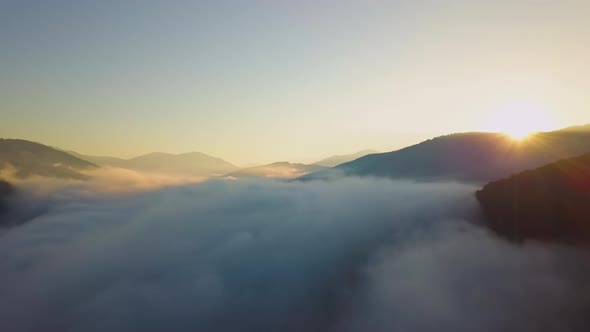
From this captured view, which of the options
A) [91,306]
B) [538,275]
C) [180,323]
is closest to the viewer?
[538,275]

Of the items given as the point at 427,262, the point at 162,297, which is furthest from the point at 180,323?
the point at 427,262

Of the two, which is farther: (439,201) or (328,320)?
(439,201)

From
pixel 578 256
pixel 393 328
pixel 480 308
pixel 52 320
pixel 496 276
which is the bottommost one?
pixel 52 320

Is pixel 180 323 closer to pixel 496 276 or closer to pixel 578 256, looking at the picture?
pixel 496 276

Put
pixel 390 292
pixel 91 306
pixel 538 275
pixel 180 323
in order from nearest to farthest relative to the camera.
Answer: pixel 538 275 → pixel 390 292 → pixel 180 323 → pixel 91 306

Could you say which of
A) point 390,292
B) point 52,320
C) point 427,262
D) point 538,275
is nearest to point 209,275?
point 52,320

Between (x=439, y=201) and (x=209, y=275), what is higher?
(x=439, y=201)
